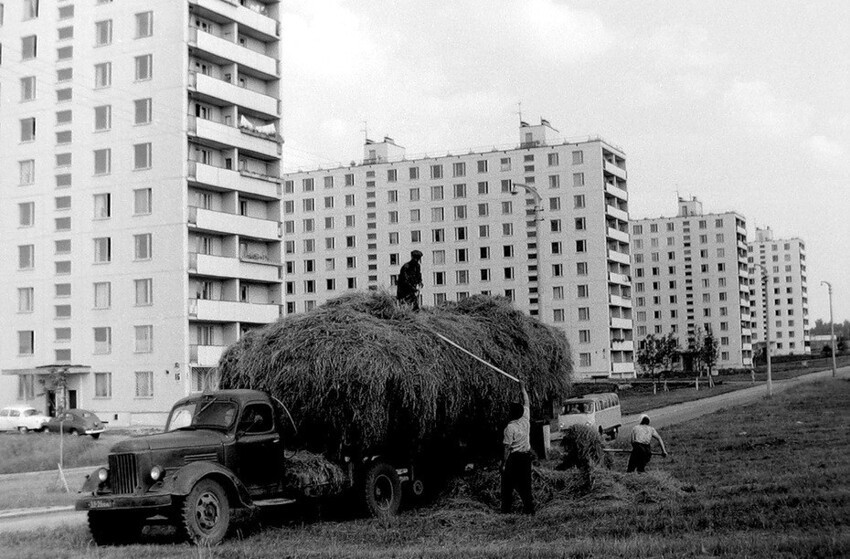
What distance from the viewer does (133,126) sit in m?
62.7

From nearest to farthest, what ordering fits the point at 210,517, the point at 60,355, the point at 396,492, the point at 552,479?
the point at 210,517 < the point at 396,492 < the point at 552,479 < the point at 60,355

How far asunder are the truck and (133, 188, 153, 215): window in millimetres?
47758

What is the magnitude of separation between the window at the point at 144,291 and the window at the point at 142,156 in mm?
7272

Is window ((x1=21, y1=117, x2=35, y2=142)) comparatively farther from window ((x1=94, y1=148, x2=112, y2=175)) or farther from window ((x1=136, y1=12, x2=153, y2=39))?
window ((x1=136, y1=12, x2=153, y2=39))

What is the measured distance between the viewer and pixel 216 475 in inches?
568

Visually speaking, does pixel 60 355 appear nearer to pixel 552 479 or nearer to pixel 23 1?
pixel 23 1

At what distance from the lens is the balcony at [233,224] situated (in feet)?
200

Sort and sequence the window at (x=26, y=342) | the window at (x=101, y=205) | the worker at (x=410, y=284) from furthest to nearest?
the window at (x=26, y=342) → the window at (x=101, y=205) → the worker at (x=410, y=284)

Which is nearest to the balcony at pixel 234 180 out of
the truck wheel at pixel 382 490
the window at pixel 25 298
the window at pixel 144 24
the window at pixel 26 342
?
the window at pixel 144 24

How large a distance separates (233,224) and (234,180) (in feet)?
9.76

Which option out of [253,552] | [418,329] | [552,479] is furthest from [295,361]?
[552,479]

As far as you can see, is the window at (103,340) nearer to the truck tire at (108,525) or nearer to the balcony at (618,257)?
the truck tire at (108,525)

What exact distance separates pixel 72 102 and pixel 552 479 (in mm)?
55755

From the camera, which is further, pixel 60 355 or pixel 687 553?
pixel 60 355
